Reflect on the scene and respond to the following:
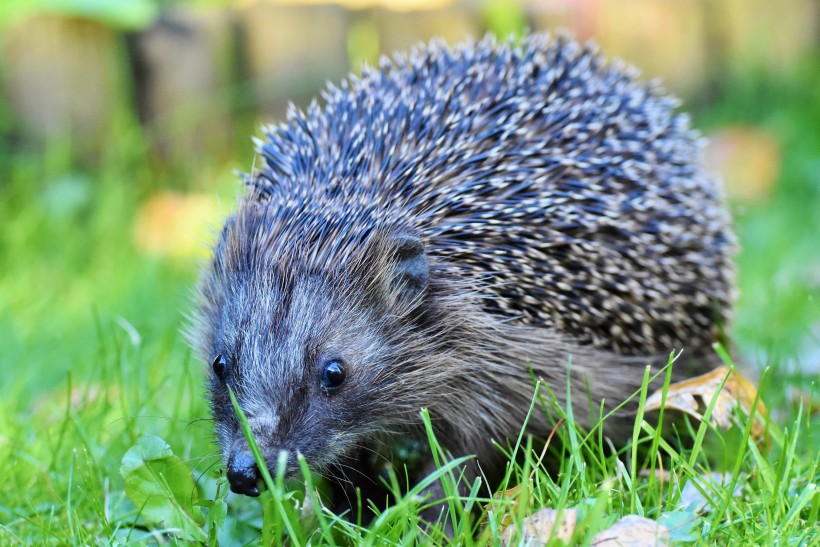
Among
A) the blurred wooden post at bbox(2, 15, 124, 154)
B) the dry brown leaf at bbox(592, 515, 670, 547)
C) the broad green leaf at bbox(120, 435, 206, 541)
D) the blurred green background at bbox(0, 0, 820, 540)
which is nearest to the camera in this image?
the dry brown leaf at bbox(592, 515, 670, 547)

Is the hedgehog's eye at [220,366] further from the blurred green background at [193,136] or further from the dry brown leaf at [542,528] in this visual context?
the dry brown leaf at [542,528]

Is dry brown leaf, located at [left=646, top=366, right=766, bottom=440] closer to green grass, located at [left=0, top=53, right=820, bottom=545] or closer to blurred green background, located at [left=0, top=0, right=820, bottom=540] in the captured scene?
green grass, located at [left=0, top=53, right=820, bottom=545]

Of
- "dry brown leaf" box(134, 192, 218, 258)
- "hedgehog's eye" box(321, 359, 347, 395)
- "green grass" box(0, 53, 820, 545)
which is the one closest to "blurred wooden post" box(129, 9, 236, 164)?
"green grass" box(0, 53, 820, 545)

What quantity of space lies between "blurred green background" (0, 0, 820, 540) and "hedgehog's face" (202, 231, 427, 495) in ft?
2.73

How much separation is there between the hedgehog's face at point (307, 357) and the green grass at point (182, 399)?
25 centimetres

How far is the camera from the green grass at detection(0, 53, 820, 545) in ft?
10.3

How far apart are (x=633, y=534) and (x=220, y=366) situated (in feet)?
5.08

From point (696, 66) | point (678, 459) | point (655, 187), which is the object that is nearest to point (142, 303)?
point (655, 187)

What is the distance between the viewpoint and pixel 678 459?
10.4 feet

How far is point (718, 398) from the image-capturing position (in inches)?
147

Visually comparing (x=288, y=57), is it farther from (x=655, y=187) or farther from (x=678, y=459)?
(x=678, y=459)

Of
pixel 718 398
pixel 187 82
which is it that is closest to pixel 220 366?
pixel 718 398

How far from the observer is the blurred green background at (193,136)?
5391mm

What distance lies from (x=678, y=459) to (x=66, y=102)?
19.5ft
